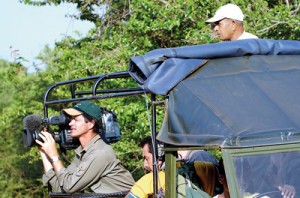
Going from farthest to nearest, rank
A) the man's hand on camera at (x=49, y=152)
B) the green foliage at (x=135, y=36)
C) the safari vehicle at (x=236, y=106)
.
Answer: the green foliage at (x=135, y=36), the man's hand on camera at (x=49, y=152), the safari vehicle at (x=236, y=106)

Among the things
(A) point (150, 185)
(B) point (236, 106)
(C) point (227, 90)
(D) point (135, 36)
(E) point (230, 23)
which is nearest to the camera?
(B) point (236, 106)

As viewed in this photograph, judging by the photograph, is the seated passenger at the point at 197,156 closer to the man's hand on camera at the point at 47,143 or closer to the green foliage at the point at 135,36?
the man's hand on camera at the point at 47,143

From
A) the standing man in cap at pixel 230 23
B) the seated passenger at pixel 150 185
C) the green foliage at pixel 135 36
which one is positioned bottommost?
the seated passenger at pixel 150 185

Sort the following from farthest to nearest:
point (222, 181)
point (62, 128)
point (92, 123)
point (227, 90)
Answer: point (62, 128), point (92, 123), point (222, 181), point (227, 90)

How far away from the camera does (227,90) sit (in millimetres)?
4984

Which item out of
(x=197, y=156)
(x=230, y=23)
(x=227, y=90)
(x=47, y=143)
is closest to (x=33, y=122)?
(x=47, y=143)

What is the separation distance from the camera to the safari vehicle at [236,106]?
452cm

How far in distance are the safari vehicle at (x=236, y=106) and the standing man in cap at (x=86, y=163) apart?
87 centimetres

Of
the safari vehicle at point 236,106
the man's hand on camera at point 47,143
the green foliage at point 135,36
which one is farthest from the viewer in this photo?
the green foliage at point 135,36

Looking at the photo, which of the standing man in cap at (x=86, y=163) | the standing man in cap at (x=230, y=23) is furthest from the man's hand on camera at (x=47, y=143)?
the standing man in cap at (x=230, y=23)

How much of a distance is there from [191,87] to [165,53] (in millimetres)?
301

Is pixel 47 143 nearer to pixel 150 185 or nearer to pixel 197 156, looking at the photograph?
pixel 197 156

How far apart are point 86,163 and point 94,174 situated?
10 centimetres

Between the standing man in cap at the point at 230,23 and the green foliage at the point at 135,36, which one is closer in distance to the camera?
the standing man in cap at the point at 230,23
